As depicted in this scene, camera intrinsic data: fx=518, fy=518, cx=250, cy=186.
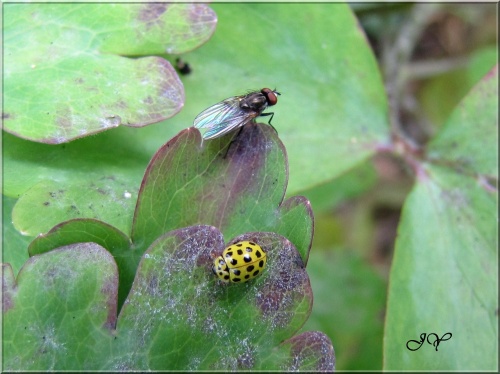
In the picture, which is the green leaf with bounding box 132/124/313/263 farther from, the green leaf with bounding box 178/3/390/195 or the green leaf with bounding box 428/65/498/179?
the green leaf with bounding box 428/65/498/179

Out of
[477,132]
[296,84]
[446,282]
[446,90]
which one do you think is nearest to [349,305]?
[446,282]

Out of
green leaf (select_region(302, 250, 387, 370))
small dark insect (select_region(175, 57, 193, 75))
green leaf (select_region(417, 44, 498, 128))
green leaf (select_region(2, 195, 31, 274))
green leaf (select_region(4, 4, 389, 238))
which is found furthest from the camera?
green leaf (select_region(417, 44, 498, 128))

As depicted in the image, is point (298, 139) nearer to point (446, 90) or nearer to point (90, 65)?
point (90, 65)

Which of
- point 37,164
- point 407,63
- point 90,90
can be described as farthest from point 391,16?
Answer: point 37,164

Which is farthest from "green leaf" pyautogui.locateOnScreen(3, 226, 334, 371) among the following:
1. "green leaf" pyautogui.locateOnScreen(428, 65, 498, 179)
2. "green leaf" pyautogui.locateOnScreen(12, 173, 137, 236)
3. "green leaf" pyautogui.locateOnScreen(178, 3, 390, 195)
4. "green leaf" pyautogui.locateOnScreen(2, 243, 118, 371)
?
"green leaf" pyautogui.locateOnScreen(428, 65, 498, 179)

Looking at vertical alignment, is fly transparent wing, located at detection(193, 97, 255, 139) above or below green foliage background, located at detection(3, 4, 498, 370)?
above

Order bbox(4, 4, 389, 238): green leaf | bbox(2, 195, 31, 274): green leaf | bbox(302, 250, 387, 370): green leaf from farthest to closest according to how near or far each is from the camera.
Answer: bbox(302, 250, 387, 370): green leaf
bbox(4, 4, 389, 238): green leaf
bbox(2, 195, 31, 274): green leaf
